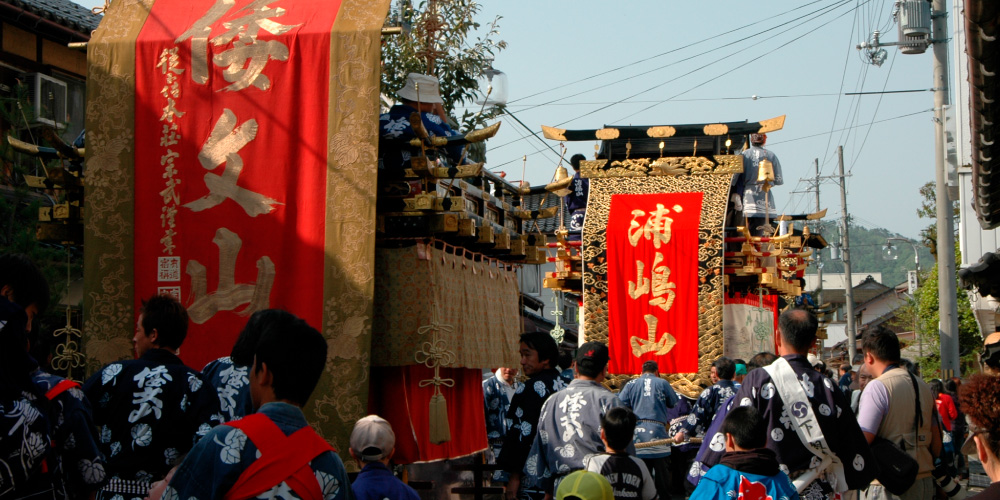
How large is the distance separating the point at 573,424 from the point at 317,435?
2957mm

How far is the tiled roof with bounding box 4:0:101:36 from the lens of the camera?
1270 cm

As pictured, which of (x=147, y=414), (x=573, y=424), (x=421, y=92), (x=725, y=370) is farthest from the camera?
(x=725, y=370)

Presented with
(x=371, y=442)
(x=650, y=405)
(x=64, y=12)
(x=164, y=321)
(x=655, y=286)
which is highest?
(x=64, y=12)


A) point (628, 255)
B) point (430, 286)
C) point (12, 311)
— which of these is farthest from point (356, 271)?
point (628, 255)

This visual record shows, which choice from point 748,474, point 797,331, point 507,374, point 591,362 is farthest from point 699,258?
point 748,474

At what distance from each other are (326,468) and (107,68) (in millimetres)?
5883

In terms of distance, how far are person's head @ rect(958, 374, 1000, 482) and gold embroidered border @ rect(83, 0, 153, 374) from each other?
6116 mm

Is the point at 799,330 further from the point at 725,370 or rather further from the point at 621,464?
the point at 725,370

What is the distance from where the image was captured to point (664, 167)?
16.7m

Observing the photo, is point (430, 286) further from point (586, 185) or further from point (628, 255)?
point (586, 185)

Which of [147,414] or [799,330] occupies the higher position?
[799,330]

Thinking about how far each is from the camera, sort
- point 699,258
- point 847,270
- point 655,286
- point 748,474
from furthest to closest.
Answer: point 847,270
point 655,286
point 699,258
point 748,474

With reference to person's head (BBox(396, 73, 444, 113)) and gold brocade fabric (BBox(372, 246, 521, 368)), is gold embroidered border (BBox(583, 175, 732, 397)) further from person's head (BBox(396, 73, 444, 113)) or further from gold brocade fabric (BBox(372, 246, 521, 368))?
person's head (BBox(396, 73, 444, 113))

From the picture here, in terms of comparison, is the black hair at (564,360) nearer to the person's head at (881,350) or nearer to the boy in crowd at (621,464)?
the person's head at (881,350)
